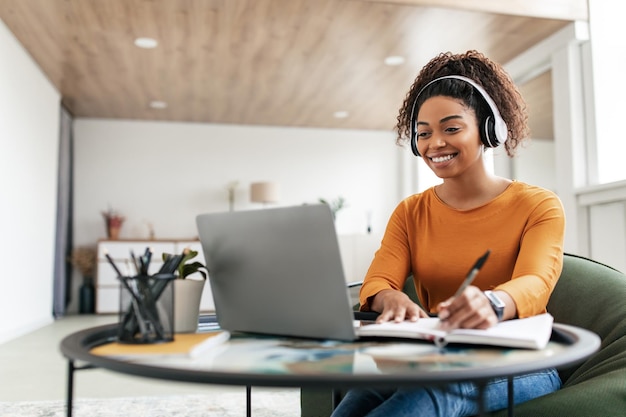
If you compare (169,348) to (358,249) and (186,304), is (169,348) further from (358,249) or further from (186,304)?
(358,249)

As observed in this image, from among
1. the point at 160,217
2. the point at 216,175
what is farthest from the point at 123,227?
the point at 216,175

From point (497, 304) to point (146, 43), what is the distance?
451 centimetres

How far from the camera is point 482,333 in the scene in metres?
0.85

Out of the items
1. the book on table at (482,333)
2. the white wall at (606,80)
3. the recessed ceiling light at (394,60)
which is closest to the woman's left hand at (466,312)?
the book on table at (482,333)

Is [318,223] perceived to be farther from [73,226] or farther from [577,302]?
[73,226]

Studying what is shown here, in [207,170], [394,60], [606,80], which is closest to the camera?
[606,80]

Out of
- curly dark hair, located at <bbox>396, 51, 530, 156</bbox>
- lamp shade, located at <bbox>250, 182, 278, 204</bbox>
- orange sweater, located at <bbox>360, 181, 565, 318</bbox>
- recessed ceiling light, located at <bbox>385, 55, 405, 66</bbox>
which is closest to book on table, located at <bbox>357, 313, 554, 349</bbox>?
orange sweater, located at <bbox>360, 181, 565, 318</bbox>

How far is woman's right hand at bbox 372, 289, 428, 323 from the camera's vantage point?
3.49 feet

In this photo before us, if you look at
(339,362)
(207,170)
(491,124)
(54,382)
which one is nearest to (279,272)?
(339,362)

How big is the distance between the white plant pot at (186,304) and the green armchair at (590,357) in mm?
569

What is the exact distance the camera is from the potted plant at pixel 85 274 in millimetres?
7168

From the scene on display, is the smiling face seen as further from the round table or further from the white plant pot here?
the white plant pot

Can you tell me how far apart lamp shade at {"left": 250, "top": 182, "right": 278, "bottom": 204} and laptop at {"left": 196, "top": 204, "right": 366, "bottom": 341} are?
253 inches

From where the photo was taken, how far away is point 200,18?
4.38 metres
